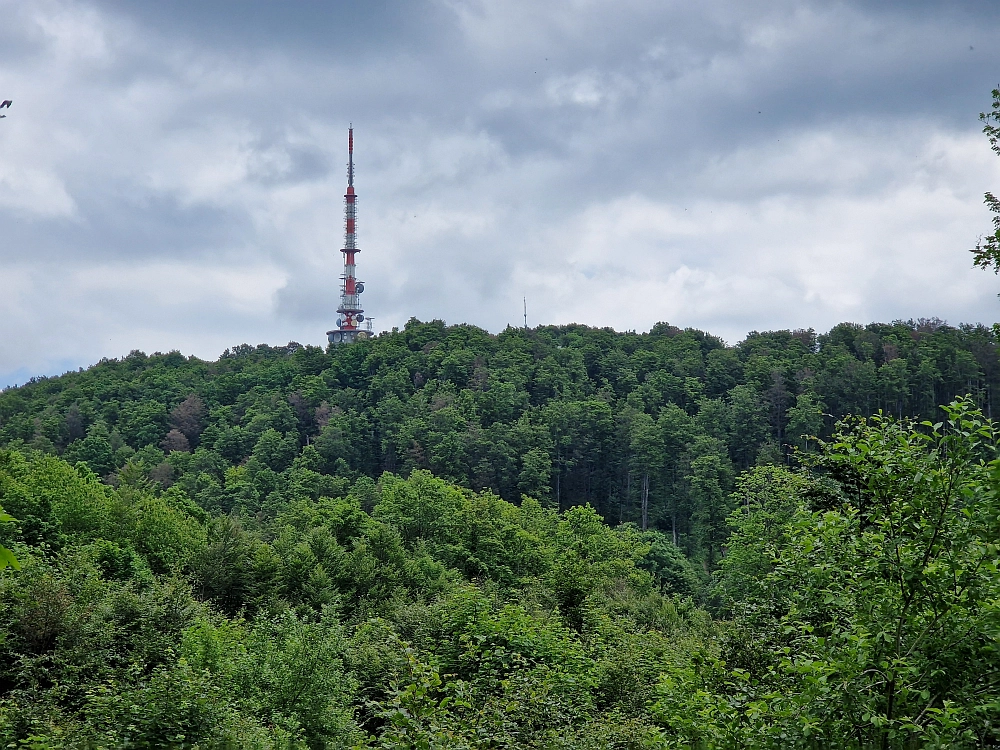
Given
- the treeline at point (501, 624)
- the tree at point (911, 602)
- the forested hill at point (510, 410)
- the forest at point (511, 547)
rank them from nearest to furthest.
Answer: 1. the tree at point (911, 602)
2. the treeline at point (501, 624)
3. the forest at point (511, 547)
4. the forested hill at point (510, 410)

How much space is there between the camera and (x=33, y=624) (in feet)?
75.9

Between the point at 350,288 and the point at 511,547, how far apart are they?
95.7 meters

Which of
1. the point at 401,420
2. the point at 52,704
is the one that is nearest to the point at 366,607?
the point at 52,704

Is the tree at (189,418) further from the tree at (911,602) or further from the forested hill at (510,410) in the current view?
the tree at (911,602)

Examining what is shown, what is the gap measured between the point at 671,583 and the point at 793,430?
37349mm

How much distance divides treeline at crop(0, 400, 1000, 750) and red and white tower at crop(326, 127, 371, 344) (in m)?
85.5

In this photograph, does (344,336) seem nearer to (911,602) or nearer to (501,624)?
(501,624)

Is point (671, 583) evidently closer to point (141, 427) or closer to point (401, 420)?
point (401, 420)

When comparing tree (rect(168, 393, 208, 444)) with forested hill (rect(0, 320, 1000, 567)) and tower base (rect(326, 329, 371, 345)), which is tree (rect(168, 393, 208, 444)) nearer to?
forested hill (rect(0, 320, 1000, 567))

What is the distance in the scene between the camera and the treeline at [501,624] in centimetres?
858

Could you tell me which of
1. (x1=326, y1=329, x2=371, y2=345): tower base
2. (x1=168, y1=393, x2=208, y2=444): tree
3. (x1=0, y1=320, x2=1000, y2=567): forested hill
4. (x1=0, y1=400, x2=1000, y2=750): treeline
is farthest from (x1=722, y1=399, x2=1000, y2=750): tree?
(x1=326, y1=329, x2=371, y2=345): tower base

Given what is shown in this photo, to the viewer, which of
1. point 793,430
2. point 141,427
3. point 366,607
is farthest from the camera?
point 141,427

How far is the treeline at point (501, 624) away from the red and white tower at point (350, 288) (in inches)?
3365

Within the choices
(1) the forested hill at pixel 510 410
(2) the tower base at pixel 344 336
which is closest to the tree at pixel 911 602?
(1) the forested hill at pixel 510 410
